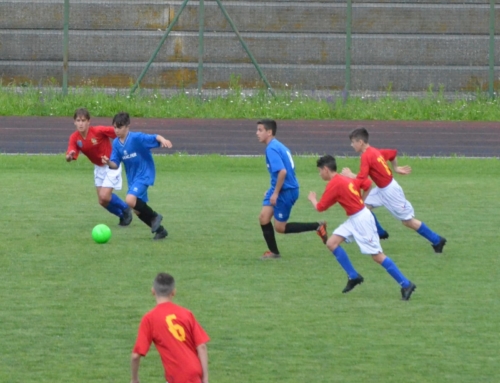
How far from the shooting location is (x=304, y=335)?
8.09 meters

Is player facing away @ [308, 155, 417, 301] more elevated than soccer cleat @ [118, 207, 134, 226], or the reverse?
player facing away @ [308, 155, 417, 301]

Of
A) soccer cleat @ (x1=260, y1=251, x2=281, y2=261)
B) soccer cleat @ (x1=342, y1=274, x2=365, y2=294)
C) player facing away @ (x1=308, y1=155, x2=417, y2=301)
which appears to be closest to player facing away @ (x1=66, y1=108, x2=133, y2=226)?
soccer cleat @ (x1=260, y1=251, x2=281, y2=261)

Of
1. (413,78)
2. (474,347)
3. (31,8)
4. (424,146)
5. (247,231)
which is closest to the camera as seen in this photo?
(474,347)

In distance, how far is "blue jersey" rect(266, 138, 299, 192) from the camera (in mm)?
10781

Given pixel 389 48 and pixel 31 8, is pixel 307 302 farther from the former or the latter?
pixel 31 8

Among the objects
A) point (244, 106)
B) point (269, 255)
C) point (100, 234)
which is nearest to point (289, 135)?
point (244, 106)

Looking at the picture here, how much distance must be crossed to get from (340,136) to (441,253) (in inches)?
477

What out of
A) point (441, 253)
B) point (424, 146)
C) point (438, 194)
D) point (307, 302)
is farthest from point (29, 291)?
point (424, 146)

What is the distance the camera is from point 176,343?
18.6ft

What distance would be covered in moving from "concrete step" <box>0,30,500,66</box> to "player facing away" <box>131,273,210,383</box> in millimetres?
25630

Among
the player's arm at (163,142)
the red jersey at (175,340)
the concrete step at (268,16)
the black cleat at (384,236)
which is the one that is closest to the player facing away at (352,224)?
the player's arm at (163,142)

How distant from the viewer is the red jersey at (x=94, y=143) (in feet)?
42.9

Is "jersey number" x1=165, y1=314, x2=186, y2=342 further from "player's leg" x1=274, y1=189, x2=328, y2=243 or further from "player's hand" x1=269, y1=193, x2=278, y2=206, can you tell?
"player's leg" x1=274, y1=189, x2=328, y2=243

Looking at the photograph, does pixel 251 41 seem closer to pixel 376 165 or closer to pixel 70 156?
pixel 70 156
